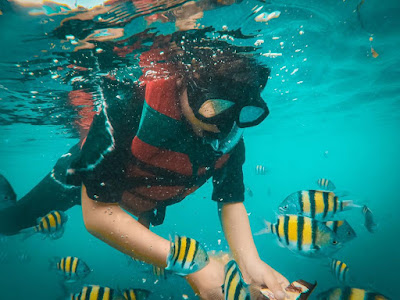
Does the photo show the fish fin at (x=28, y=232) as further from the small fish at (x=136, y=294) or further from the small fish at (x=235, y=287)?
the small fish at (x=235, y=287)

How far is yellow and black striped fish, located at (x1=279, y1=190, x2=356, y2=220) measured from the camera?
112 inches

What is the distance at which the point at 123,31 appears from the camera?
549cm

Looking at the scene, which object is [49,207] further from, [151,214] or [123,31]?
[123,31]

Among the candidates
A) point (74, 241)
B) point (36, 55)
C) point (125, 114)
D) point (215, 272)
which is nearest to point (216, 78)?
point (125, 114)

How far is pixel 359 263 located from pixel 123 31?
667 inches

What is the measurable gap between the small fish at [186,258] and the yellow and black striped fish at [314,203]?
146 centimetres

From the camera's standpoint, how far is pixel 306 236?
87.1 inches

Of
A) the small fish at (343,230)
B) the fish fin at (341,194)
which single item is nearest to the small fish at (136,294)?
the small fish at (343,230)

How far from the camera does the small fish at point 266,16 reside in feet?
19.9

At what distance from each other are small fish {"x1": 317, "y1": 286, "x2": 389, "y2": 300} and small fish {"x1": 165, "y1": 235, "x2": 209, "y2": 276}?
1022 millimetres

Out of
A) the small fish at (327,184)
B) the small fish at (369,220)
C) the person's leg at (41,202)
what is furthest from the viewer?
the small fish at (327,184)

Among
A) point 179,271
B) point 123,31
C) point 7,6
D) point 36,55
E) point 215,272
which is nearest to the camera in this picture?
point 179,271

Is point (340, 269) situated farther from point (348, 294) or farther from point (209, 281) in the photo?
point (209, 281)

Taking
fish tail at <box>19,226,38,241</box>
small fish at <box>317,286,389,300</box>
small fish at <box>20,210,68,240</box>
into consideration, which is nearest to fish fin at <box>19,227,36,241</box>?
fish tail at <box>19,226,38,241</box>
